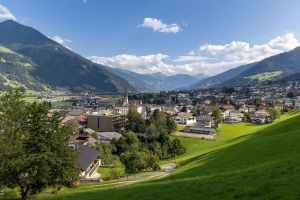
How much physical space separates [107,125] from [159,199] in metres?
86.4

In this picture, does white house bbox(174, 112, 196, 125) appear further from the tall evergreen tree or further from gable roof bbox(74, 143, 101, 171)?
the tall evergreen tree

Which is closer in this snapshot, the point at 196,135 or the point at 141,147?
the point at 141,147

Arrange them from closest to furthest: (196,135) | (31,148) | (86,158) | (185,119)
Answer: (31,148)
(86,158)
(196,135)
(185,119)

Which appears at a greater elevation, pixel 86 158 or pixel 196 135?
pixel 86 158

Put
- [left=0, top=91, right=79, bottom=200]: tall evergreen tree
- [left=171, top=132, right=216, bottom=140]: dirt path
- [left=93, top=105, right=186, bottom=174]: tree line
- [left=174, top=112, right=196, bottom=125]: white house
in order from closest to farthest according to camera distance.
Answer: [left=0, top=91, right=79, bottom=200]: tall evergreen tree, [left=93, top=105, right=186, bottom=174]: tree line, [left=171, top=132, right=216, bottom=140]: dirt path, [left=174, top=112, right=196, bottom=125]: white house

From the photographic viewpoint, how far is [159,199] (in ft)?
45.3

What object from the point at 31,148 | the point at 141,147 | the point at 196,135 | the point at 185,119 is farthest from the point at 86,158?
the point at 185,119

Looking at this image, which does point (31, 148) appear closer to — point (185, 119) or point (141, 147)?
point (141, 147)

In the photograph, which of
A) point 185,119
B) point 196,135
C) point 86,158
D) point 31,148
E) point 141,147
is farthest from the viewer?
point 185,119

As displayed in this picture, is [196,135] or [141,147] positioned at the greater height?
[196,135]

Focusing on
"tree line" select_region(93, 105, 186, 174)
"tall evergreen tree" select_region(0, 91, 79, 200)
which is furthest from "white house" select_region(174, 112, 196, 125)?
"tall evergreen tree" select_region(0, 91, 79, 200)

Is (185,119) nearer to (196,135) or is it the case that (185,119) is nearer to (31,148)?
(196,135)

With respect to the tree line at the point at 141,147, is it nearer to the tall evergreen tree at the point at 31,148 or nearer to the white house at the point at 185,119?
the tall evergreen tree at the point at 31,148

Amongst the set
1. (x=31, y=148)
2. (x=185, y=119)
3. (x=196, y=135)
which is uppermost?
(x=31, y=148)
